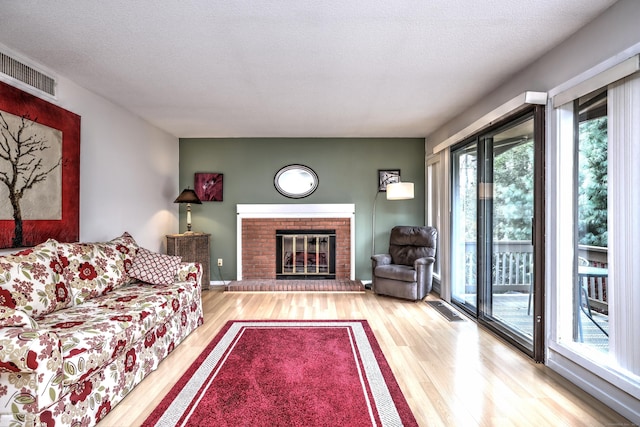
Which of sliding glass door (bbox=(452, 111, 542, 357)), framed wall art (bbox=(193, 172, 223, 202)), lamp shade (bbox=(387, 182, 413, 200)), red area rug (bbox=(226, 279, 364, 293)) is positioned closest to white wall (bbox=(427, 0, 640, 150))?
sliding glass door (bbox=(452, 111, 542, 357))

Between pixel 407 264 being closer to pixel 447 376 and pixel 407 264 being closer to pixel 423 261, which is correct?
pixel 423 261

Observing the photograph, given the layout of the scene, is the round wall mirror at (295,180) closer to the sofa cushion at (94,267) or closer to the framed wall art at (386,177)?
the framed wall art at (386,177)

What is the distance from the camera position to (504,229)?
3066 mm

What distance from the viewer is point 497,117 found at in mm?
2994

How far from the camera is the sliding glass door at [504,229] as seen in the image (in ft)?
9.00

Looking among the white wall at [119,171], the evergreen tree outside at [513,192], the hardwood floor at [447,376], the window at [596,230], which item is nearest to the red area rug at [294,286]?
the hardwood floor at [447,376]

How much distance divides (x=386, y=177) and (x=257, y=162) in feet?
7.00

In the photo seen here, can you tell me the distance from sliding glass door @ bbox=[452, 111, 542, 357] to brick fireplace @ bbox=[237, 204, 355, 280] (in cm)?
193

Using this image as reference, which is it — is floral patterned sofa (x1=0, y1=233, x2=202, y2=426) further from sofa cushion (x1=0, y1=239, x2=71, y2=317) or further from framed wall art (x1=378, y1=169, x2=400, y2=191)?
framed wall art (x1=378, y1=169, x2=400, y2=191)

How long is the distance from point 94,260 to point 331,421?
233 cm

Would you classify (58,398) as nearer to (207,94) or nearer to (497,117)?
(207,94)

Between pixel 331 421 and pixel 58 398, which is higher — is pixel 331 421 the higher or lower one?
the lower one

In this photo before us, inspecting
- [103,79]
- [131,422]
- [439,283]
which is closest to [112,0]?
[103,79]

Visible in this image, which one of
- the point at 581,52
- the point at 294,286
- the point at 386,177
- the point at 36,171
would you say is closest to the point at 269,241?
the point at 294,286
